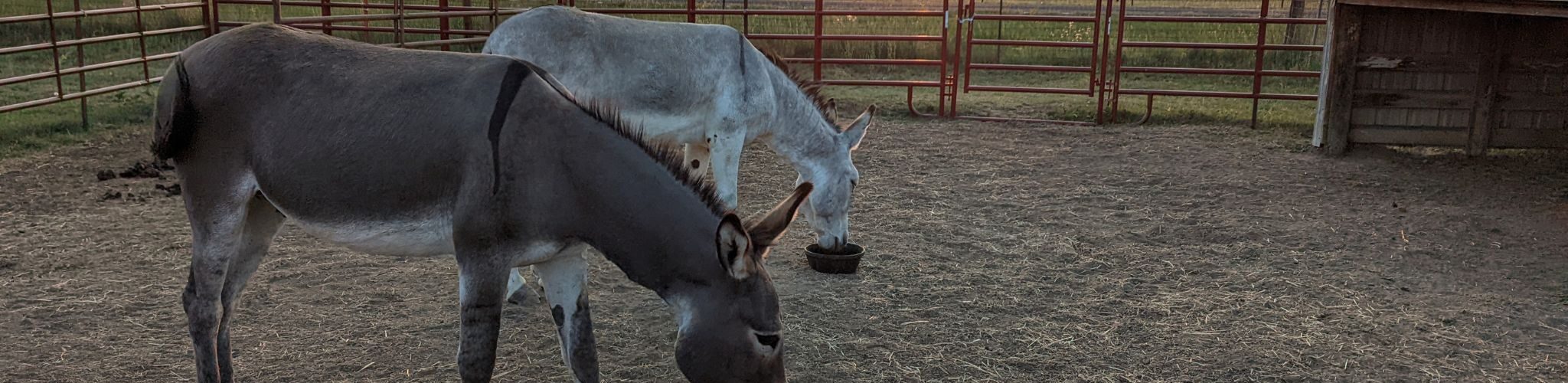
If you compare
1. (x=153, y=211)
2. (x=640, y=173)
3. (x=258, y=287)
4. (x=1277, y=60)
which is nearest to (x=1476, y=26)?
(x=1277, y=60)

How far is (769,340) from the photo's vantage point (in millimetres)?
2906

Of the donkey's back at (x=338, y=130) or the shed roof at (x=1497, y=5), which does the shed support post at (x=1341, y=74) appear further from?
the donkey's back at (x=338, y=130)

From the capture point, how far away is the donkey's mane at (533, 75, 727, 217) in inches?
120

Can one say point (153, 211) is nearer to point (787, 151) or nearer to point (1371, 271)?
point (787, 151)

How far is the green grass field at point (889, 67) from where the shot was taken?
9.88m

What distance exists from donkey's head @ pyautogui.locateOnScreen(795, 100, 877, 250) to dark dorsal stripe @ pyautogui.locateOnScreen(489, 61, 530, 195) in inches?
101

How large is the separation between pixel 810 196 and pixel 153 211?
13.1 ft

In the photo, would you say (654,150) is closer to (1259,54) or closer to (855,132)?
(855,132)

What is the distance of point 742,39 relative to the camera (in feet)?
20.5

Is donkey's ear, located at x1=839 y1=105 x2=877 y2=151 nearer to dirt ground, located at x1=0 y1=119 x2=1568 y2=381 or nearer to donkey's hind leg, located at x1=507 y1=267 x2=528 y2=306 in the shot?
dirt ground, located at x1=0 y1=119 x2=1568 y2=381

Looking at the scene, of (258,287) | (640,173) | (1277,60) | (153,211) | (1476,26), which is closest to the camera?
(640,173)

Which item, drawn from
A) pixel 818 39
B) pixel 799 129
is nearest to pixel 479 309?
pixel 799 129

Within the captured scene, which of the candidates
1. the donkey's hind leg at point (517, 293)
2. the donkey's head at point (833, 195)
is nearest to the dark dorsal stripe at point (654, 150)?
the donkey's hind leg at point (517, 293)

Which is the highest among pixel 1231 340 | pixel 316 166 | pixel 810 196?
pixel 316 166
